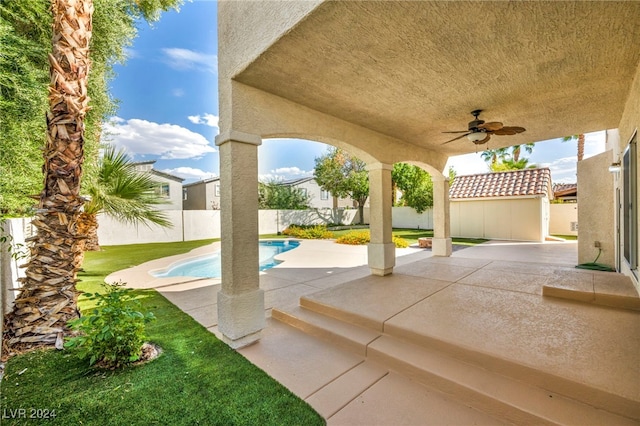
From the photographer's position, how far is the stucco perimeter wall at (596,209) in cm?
659

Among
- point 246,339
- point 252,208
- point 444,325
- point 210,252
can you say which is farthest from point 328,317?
point 210,252

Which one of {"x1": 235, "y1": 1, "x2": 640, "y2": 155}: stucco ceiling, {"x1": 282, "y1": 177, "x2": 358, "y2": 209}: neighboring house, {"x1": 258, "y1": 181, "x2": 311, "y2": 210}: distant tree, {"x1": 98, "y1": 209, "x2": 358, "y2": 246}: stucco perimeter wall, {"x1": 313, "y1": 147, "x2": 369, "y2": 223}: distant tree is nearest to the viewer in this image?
{"x1": 235, "y1": 1, "x2": 640, "y2": 155}: stucco ceiling

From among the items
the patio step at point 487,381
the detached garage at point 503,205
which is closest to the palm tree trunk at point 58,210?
the patio step at point 487,381

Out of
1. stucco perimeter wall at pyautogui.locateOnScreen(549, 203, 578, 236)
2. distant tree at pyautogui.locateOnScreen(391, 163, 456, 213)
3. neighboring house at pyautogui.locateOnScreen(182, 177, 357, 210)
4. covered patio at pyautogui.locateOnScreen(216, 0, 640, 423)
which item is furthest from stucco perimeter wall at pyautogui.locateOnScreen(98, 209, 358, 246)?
stucco perimeter wall at pyautogui.locateOnScreen(549, 203, 578, 236)

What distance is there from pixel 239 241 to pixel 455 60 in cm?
353

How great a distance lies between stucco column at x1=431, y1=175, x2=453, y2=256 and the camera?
8766 mm

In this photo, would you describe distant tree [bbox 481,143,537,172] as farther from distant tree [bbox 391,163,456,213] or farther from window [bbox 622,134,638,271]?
window [bbox 622,134,638,271]

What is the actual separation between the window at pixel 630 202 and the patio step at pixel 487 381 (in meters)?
3.37

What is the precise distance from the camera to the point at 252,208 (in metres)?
3.76

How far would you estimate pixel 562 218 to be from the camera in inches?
603

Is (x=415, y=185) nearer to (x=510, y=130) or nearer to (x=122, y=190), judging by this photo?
(x=510, y=130)

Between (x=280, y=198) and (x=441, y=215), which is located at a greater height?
(x=280, y=198)

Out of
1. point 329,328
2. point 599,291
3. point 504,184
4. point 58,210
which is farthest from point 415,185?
point 58,210

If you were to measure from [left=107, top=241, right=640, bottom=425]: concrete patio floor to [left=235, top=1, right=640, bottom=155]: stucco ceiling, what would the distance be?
10.7 feet
